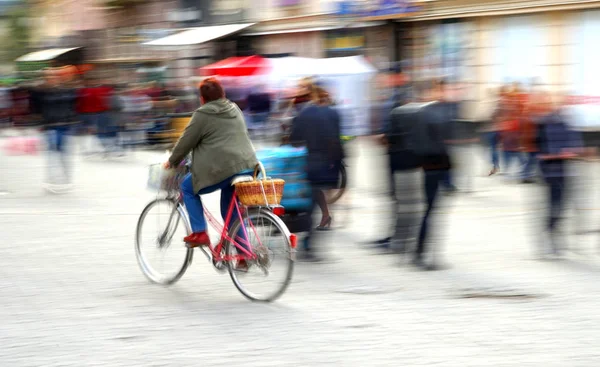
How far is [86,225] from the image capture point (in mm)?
11711

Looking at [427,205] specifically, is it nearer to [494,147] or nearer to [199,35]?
[494,147]

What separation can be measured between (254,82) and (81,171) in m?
7.17

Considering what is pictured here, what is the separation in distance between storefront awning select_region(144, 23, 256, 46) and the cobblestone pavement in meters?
23.7

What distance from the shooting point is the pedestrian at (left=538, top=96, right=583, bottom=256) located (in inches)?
360

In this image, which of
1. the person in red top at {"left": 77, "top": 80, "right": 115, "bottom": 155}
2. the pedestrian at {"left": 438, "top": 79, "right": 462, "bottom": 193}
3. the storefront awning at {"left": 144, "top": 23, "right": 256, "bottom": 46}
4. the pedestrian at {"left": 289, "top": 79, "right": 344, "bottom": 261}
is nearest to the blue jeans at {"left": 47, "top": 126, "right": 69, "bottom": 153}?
the person in red top at {"left": 77, "top": 80, "right": 115, "bottom": 155}

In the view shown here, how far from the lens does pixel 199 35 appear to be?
3616cm

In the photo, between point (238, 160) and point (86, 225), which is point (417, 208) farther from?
point (86, 225)

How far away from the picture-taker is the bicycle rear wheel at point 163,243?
7.96 metres

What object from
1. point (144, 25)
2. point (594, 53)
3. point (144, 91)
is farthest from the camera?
A: point (144, 25)

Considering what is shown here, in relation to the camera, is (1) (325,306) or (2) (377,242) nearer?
(1) (325,306)

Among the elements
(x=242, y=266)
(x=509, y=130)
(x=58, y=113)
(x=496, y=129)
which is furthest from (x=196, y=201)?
(x=496, y=129)

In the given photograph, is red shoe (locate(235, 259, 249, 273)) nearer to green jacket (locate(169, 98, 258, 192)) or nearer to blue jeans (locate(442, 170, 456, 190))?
green jacket (locate(169, 98, 258, 192))

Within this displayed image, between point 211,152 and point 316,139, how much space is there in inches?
76.8

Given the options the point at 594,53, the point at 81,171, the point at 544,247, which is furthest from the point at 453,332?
the point at 594,53
